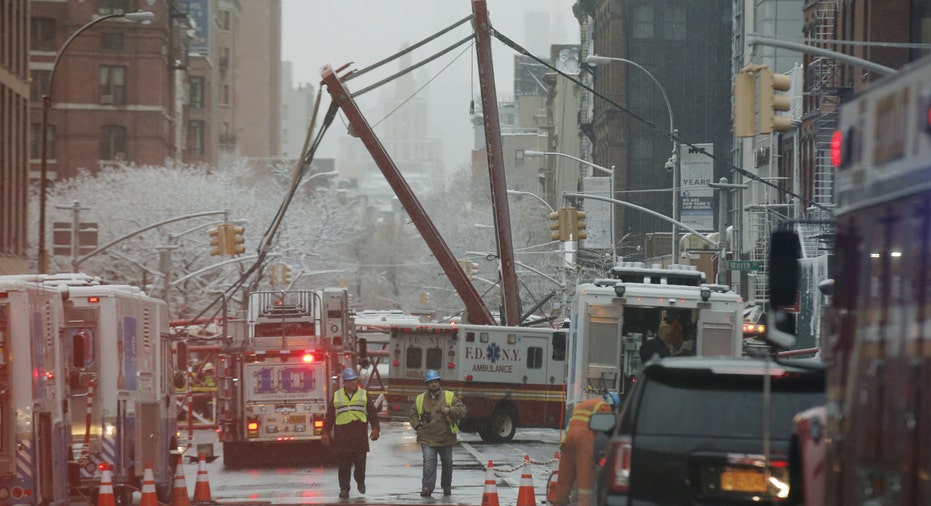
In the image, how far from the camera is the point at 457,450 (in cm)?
3566

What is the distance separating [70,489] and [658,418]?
9.95 m

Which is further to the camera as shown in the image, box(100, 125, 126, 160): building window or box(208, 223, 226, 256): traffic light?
box(100, 125, 126, 160): building window

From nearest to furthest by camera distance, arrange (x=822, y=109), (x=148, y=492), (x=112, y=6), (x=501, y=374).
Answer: (x=148, y=492) < (x=501, y=374) < (x=822, y=109) < (x=112, y=6)

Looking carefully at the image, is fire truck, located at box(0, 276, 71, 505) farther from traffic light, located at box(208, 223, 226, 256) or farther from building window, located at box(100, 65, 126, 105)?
building window, located at box(100, 65, 126, 105)

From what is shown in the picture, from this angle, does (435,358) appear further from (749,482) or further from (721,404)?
(749,482)

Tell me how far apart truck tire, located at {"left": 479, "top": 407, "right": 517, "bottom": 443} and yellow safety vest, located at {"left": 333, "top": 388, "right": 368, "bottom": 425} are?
16866 millimetres

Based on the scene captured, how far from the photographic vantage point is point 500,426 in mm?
39750

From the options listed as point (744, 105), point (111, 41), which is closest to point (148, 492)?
point (744, 105)

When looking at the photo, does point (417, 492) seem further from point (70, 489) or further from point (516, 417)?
point (516, 417)

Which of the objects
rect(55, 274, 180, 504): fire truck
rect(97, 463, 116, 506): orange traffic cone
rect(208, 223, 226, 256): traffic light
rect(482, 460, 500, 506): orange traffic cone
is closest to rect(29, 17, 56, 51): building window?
rect(208, 223, 226, 256): traffic light

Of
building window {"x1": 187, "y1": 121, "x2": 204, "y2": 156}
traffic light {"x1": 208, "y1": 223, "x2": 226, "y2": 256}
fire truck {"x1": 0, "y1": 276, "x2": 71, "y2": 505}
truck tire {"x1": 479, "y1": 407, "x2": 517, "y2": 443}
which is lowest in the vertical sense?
truck tire {"x1": 479, "y1": 407, "x2": 517, "y2": 443}

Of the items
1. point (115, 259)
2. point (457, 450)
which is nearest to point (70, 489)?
point (457, 450)

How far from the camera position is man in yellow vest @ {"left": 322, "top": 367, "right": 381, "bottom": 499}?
2248 cm

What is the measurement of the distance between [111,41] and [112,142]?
559cm
